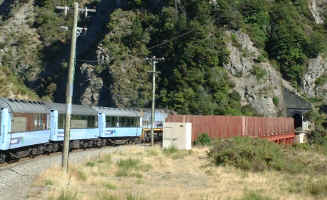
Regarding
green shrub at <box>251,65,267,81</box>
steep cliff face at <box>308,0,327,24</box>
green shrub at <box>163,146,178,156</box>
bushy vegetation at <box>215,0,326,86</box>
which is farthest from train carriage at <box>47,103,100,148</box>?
steep cliff face at <box>308,0,327,24</box>

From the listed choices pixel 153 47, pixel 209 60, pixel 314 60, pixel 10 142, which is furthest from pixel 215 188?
pixel 314 60

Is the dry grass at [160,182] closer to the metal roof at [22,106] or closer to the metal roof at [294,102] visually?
the metal roof at [22,106]

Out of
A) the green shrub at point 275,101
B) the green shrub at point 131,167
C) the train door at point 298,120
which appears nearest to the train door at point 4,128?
the green shrub at point 131,167

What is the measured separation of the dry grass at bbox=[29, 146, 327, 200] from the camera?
1683cm

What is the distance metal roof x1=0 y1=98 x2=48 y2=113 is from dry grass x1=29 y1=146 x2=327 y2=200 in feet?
15.5

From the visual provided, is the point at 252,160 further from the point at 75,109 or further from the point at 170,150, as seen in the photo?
the point at 75,109

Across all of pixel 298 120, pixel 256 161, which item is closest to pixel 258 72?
pixel 298 120

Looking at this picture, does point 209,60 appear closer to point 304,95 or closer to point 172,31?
point 172,31

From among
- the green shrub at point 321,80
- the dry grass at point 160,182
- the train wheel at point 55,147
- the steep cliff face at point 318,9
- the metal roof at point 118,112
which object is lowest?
the dry grass at point 160,182

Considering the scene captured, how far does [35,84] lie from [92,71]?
19.8 metres

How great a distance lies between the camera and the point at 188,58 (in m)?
84.6

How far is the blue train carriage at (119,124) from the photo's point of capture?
142ft

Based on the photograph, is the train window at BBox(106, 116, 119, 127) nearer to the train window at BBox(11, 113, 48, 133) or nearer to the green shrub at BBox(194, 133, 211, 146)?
the green shrub at BBox(194, 133, 211, 146)

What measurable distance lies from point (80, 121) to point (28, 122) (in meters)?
10.3
